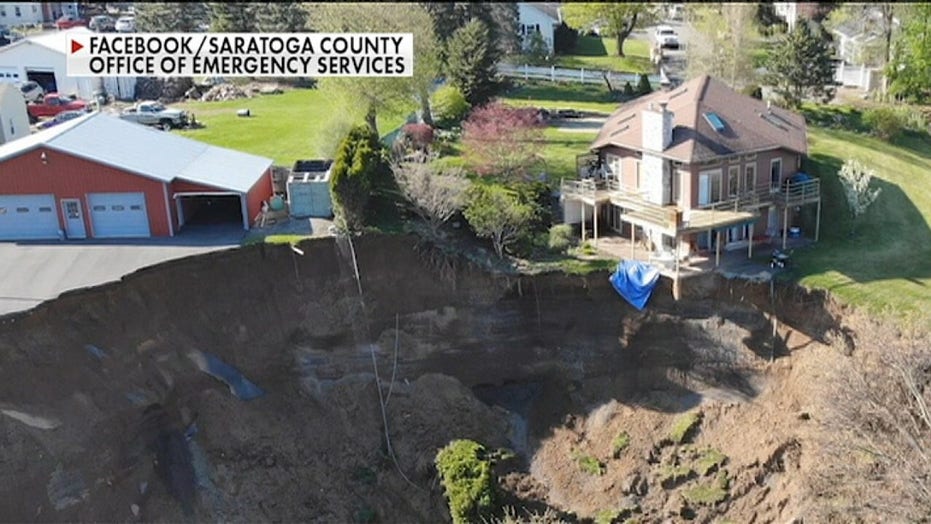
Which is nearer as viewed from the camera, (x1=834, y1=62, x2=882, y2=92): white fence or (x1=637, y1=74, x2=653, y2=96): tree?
(x1=637, y1=74, x2=653, y2=96): tree

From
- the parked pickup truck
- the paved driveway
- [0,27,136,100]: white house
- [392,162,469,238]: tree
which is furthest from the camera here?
[0,27,136,100]: white house

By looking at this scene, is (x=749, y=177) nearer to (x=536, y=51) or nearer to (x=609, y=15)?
(x=536, y=51)

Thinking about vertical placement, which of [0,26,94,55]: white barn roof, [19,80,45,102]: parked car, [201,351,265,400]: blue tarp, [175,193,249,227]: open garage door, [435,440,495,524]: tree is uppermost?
[0,26,94,55]: white barn roof

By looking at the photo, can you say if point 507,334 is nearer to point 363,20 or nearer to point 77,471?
point 77,471

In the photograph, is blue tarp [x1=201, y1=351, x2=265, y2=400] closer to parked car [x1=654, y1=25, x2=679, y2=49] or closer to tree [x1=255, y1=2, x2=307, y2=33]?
tree [x1=255, y1=2, x2=307, y2=33]

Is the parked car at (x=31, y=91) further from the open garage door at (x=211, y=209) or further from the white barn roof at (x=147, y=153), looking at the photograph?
the open garage door at (x=211, y=209)

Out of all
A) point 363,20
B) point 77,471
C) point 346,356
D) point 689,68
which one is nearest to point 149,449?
point 77,471

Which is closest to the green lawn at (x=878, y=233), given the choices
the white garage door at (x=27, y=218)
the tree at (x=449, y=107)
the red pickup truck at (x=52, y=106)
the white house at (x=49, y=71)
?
the tree at (x=449, y=107)

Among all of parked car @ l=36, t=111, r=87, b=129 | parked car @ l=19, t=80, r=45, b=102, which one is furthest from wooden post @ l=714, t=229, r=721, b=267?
parked car @ l=19, t=80, r=45, b=102
